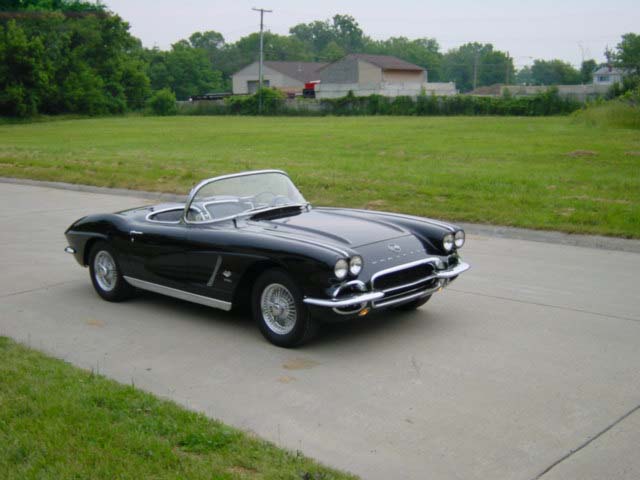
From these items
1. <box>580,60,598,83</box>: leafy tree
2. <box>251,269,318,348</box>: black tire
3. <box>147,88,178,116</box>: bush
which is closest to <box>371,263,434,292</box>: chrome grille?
<box>251,269,318,348</box>: black tire

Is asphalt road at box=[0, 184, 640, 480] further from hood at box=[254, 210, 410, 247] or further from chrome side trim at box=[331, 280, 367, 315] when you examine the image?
hood at box=[254, 210, 410, 247]

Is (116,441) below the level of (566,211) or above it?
below

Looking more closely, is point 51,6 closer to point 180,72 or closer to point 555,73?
point 180,72

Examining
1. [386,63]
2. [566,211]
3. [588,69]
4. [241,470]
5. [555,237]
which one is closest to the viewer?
[241,470]

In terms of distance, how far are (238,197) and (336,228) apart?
3.55ft

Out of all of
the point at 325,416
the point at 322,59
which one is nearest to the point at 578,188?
the point at 325,416

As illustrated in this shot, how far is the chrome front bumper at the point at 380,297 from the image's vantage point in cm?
567

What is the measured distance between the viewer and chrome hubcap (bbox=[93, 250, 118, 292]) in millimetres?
7617

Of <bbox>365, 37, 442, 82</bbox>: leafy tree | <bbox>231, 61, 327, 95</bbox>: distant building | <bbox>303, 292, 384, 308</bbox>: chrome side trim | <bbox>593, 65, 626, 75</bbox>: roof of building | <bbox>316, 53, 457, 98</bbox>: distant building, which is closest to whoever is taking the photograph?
<bbox>303, 292, 384, 308</bbox>: chrome side trim

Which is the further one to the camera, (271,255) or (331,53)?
(331,53)

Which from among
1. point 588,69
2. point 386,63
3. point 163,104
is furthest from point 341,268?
point 588,69

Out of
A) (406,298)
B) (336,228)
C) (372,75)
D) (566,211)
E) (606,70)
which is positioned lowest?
(406,298)

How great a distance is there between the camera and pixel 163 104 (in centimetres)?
6888

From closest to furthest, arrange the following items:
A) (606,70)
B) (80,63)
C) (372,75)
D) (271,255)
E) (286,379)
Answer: (286,379), (271,255), (80,63), (372,75), (606,70)
